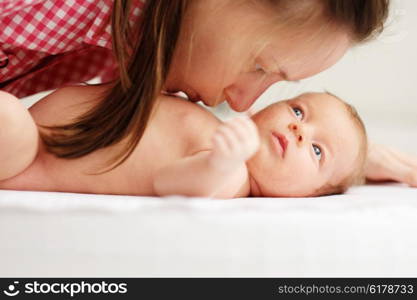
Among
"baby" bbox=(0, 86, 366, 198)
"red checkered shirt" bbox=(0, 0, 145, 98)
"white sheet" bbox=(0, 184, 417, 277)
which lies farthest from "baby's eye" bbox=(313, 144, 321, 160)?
"red checkered shirt" bbox=(0, 0, 145, 98)

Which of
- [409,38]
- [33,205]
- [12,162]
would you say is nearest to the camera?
[33,205]

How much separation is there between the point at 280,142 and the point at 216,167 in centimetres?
20

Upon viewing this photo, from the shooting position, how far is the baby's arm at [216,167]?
0.76m

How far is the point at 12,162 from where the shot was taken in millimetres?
874

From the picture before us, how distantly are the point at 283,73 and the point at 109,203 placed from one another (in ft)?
1.18

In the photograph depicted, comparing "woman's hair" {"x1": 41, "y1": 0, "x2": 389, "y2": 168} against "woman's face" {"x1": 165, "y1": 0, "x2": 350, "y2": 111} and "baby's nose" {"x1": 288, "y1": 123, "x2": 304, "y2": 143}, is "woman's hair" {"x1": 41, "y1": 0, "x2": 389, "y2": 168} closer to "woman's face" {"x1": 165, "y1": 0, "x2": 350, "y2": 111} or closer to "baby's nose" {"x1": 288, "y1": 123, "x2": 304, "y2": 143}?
"woman's face" {"x1": 165, "y1": 0, "x2": 350, "y2": 111}

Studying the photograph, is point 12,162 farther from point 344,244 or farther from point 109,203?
point 344,244

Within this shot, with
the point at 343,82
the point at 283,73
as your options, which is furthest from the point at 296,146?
the point at 343,82

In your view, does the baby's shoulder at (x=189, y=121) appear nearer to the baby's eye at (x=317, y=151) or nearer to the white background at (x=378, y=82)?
the baby's eye at (x=317, y=151)

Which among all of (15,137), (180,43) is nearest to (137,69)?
(180,43)

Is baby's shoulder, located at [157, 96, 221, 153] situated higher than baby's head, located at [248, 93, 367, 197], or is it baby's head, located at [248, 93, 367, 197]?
baby's shoulder, located at [157, 96, 221, 153]

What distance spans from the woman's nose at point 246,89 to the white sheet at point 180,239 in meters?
0.27

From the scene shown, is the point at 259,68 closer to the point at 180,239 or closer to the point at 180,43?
the point at 180,43

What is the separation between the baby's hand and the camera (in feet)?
2.47
